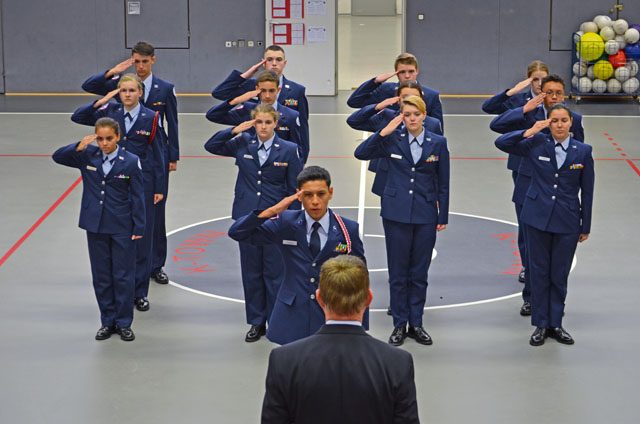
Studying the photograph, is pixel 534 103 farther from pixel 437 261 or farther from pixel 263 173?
pixel 437 261

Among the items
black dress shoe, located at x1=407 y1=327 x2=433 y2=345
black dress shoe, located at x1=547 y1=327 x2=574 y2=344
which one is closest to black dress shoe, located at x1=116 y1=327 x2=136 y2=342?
black dress shoe, located at x1=407 y1=327 x2=433 y2=345

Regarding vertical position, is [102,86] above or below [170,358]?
above

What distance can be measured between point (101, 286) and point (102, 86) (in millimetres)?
2693

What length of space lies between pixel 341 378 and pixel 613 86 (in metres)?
20.8

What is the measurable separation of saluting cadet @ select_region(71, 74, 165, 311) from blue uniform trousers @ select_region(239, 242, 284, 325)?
52.4 inches

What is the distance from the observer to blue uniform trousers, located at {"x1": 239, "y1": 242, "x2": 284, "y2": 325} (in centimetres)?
973

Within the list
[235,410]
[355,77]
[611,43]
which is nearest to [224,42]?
[355,77]

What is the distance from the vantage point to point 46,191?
15.6 m

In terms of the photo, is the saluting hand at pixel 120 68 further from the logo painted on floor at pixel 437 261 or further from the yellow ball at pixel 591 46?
the yellow ball at pixel 591 46

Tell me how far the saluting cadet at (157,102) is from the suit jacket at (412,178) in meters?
2.61

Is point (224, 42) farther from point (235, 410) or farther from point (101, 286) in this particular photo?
point (235, 410)

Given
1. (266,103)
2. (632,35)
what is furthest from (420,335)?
(632,35)

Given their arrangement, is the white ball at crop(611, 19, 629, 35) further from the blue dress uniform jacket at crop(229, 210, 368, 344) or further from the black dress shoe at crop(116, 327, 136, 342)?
the blue dress uniform jacket at crop(229, 210, 368, 344)

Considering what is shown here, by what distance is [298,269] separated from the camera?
296 inches
